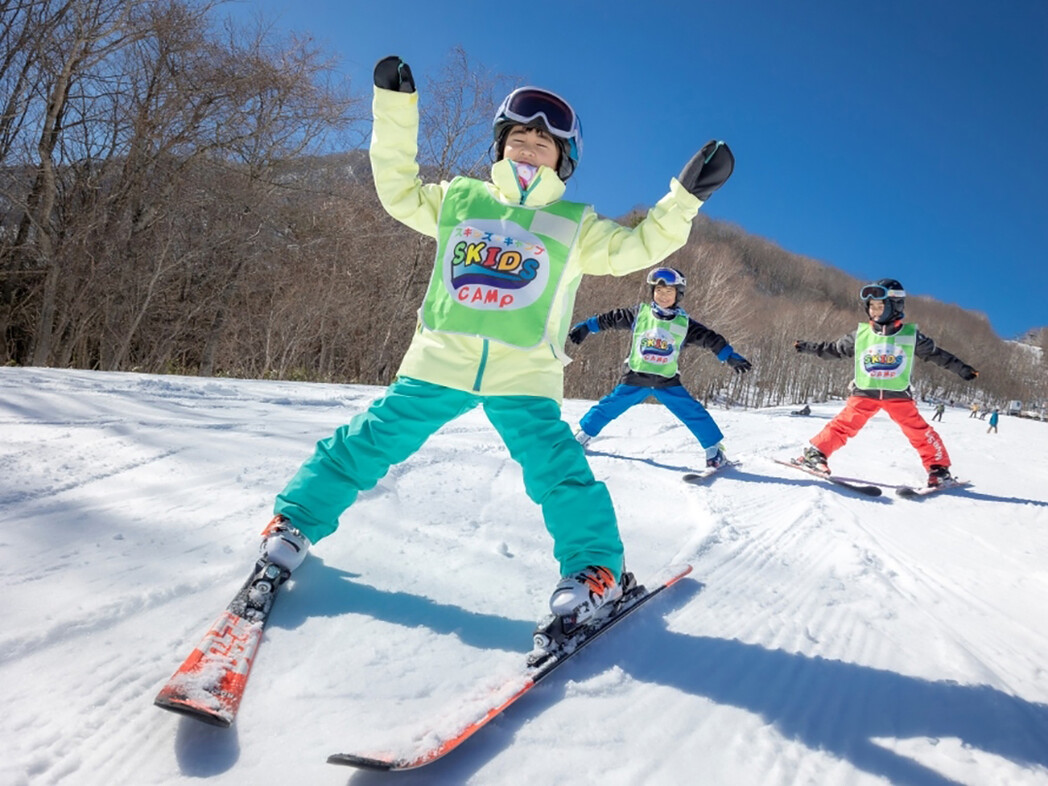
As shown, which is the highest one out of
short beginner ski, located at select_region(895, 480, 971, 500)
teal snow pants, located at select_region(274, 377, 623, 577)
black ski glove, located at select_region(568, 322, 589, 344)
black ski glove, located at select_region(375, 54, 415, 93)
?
black ski glove, located at select_region(375, 54, 415, 93)

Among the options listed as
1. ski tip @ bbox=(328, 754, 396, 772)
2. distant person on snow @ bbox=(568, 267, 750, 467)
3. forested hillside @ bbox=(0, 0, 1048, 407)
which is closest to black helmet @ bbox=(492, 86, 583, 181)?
ski tip @ bbox=(328, 754, 396, 772)

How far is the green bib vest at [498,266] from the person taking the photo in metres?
1.61

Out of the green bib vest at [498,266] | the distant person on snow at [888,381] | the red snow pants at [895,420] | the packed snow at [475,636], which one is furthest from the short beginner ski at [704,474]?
the green bib vest at [498,266]

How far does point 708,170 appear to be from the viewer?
161 cm

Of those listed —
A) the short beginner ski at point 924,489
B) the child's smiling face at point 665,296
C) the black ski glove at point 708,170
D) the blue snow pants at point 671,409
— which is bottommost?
the short beginner ski at point 924,489

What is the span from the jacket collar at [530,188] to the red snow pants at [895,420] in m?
3.28

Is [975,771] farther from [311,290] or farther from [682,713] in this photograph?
[311,290]

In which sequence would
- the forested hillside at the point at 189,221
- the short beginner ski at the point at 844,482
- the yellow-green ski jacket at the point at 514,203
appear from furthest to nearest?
the forested hillside at the point at 189,221 < the short beginner ski at the point at 844,482 < the yellow-green ski jacket at the point at 514,203

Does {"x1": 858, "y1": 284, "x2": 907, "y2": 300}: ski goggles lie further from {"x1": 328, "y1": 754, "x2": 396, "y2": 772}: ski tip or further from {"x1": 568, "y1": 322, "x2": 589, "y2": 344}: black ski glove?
{"x1": 328, "y1": 754, "x2": 396, "y2": 772}: ski tip

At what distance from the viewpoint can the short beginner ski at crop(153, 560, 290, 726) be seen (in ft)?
2.96

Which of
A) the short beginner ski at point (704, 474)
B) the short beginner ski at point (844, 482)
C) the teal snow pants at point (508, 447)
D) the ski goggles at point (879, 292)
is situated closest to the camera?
the teal snow pants at point (508, 447)

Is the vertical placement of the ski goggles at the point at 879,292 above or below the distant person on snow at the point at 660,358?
above

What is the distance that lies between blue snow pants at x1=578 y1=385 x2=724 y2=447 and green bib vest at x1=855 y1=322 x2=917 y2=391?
4.23 ft

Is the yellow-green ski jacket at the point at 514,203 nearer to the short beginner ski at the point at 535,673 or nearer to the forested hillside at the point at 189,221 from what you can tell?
the short beginner ski at the point at 535,673
